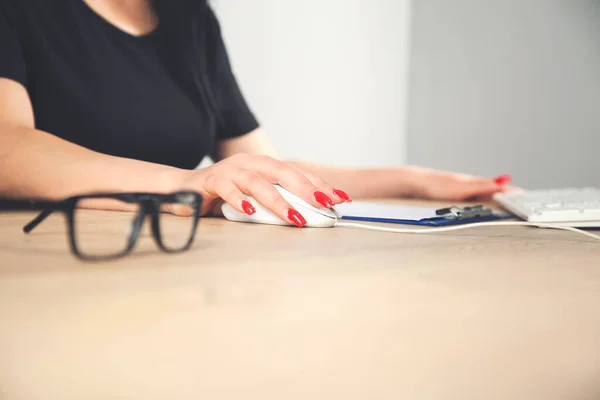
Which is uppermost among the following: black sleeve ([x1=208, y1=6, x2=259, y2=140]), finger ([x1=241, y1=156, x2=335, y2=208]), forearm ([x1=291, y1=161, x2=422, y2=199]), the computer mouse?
black sleeve ([x1=208, y1=6, x2=259, y2=140])

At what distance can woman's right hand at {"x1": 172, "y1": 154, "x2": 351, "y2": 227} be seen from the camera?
1.50ft

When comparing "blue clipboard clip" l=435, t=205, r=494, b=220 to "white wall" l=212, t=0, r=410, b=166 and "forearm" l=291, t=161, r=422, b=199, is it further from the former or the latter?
"white wall" l=212, t=0, r=410, b=166

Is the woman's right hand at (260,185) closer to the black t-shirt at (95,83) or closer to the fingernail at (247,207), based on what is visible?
the fingernail at (247,207)

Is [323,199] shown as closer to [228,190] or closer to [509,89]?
[228,190]

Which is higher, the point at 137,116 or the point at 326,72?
the point at 326,72

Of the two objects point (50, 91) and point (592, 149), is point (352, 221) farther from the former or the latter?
point (592, 149)

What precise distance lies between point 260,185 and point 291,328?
0.78 feet

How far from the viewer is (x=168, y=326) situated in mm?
212

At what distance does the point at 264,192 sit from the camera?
0.45 metres

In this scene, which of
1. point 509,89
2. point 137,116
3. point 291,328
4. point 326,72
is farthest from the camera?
point 326,72

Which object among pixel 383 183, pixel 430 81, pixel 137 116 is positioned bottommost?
pixel 383 183

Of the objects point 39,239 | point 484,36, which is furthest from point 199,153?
point 484,36

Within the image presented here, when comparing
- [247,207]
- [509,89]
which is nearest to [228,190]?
[247,207]

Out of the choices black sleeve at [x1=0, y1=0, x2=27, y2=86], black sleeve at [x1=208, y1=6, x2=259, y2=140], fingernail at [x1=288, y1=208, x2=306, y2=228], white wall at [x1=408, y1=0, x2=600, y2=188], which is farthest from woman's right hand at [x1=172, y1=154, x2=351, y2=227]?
white wall at [x1=408, y1=0, x2=600, y2=188]
